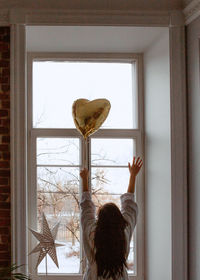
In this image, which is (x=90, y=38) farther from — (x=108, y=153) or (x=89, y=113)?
(x=108, y=153)

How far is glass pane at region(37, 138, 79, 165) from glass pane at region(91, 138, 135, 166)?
14cm

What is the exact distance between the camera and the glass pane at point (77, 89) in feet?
10.8

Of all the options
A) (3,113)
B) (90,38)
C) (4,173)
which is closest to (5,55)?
(3,113)

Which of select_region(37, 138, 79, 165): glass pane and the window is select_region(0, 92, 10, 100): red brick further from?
select_region(37, 138, 79, 165): glass pane

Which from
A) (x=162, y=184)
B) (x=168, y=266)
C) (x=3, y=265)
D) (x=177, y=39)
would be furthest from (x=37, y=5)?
(x=168, y=266)

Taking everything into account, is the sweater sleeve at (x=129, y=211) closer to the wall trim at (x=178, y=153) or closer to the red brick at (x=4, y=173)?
the wall trim at (x=178, y=153)

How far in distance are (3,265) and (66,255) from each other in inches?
23.7

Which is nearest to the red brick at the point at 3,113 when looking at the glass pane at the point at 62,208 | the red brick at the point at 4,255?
the glass pane at the point at 62,208

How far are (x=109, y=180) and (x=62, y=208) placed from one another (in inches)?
16.1

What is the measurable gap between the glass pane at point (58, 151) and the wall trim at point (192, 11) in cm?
120

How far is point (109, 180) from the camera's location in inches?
130

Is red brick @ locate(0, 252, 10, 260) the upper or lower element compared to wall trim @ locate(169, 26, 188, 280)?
lower

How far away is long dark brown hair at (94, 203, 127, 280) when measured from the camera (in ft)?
7.78

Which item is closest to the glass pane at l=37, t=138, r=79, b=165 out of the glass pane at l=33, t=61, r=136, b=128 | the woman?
the glass pane at l=33, t=61, r=136, b=128
